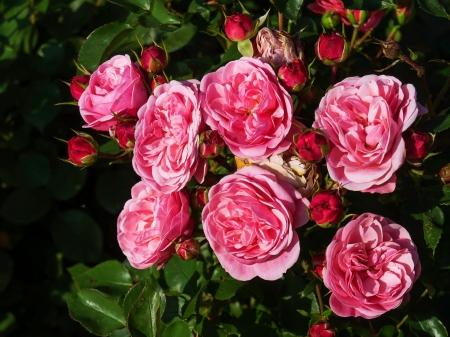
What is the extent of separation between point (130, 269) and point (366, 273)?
2.01 ft

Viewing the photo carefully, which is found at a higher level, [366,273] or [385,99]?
[385,99]

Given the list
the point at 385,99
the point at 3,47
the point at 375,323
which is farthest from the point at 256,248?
the point at 3,47

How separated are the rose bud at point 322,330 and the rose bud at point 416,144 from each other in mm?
304

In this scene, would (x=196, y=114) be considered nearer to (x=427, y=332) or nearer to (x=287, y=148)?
(x=287, y=148)

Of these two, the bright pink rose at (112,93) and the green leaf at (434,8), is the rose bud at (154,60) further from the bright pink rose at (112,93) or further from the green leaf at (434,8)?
the green leaf at (434,8)

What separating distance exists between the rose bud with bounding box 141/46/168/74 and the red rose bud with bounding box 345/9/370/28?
36 centimetres

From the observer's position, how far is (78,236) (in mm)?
1472

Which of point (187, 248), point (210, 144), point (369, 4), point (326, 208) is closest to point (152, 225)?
point (187, 248)

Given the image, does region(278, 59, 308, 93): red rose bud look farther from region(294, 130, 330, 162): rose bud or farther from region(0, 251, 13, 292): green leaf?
region(0, 251, 13, 292): green leaf

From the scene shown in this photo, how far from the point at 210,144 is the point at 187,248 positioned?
17cm

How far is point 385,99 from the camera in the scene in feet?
2.69

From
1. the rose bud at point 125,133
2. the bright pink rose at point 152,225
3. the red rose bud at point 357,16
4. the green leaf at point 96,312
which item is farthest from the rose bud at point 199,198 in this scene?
the red rose bud at point 357,16

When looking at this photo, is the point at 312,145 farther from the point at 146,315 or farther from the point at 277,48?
the point at 146,315

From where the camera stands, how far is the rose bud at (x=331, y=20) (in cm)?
113
